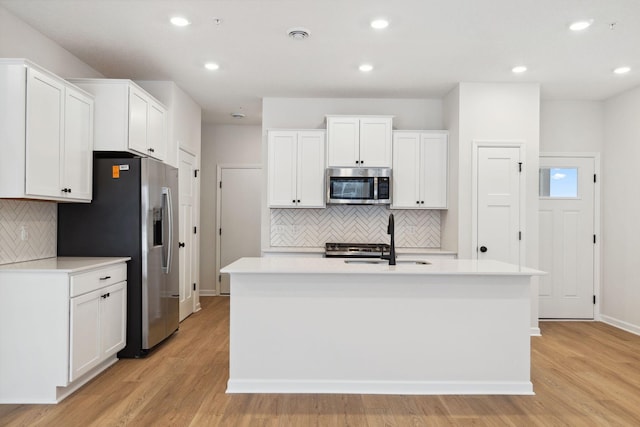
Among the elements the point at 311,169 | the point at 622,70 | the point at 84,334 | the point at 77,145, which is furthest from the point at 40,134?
the point at 622,70

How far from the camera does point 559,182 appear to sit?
564 cm

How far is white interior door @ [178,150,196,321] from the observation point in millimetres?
5383

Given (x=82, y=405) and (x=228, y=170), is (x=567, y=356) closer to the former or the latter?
(x=82, y=405)

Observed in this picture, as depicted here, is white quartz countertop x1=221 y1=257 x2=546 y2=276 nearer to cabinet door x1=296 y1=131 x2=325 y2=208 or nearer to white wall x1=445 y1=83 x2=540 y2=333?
white wall x1=445 y1=83 x2=540 y2=333

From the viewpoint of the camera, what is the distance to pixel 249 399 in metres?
3.06

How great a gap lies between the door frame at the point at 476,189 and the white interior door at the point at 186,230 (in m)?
3.35

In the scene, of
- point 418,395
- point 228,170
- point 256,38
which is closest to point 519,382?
point 418,395

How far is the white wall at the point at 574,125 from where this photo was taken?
5617 mm

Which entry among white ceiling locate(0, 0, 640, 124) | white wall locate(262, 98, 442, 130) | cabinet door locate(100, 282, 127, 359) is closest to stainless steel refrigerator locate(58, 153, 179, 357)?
cabinet door locate(100, 282, 127, 359)

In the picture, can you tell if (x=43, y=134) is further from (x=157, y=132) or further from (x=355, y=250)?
(x=355, y=250)

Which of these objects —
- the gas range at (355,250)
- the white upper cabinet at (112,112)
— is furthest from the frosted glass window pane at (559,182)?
the white upper cabinet at (112,112)

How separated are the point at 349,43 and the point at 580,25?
1.80 meters

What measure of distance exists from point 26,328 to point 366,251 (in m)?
3.32

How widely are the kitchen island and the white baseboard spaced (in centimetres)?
273
